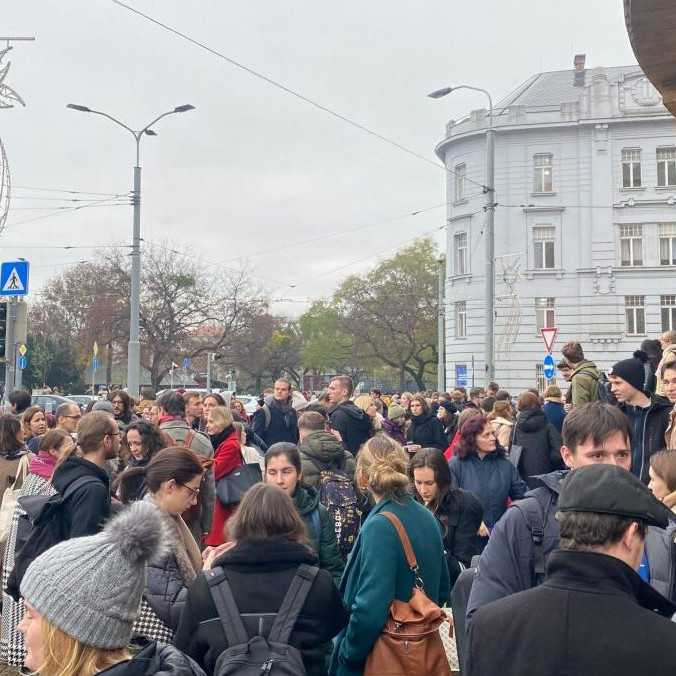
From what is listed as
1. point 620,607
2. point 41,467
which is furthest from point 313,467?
point 620,607

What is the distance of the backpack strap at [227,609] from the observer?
3893 millimetres

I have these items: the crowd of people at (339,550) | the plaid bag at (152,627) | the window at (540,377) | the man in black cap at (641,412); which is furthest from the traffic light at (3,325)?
the window at (540,377)

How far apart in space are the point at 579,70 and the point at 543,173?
287 inches

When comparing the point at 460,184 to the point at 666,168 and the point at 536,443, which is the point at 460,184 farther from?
the point at 536,443

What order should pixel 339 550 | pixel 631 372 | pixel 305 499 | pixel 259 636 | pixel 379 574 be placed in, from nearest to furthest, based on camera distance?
1. pixel 259 636
2. pixel 379 574
3. pixel 305 499
4. pixel 339 550
5. pixel 631 372

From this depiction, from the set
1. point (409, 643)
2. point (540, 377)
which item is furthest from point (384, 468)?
point (540, 377)

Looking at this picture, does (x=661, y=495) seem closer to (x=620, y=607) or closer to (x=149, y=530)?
(x=620, y=607)

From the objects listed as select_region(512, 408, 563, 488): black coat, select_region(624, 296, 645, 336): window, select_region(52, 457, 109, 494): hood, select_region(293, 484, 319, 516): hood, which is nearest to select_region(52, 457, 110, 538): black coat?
select_region(52, 457, 109, 494): hood

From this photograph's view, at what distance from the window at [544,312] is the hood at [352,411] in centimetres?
3833

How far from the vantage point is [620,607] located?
2.52 metres

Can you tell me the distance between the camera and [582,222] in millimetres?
48250

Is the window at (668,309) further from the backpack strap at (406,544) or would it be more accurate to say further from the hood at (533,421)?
the backpack strap at (406,544)

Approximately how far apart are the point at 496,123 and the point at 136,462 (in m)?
43.9

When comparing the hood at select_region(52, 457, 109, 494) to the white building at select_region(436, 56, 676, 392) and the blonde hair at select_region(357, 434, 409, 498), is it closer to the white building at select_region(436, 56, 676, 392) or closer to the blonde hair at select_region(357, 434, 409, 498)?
the blonde hair at select_region(357, 434, 409, 498)
